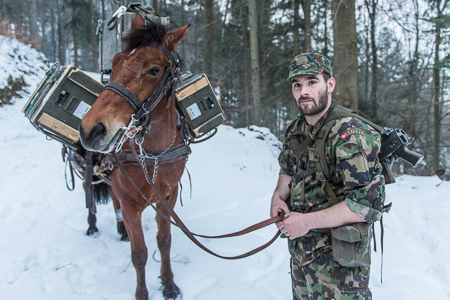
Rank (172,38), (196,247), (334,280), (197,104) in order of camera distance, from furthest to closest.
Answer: (196,247) < (197,104) < (172,38) < (334,280)

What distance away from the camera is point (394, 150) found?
1724 mm

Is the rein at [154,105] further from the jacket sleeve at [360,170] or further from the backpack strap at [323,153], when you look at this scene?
the jacket sleeve at [360,170]

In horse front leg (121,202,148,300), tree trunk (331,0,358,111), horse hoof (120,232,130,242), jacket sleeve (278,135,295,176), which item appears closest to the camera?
jacket sleeve (278,135,295,176)

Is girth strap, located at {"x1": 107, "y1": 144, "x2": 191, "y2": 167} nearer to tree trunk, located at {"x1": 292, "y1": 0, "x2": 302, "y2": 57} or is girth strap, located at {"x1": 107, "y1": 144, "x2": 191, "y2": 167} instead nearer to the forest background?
the forest background

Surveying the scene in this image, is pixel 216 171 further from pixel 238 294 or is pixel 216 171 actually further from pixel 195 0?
pixel 195 0

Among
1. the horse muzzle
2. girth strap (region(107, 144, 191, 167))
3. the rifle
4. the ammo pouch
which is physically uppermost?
the horse muzzle

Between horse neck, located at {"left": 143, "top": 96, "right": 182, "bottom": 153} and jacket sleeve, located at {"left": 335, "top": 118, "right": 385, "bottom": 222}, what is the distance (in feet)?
4.83

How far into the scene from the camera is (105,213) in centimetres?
500

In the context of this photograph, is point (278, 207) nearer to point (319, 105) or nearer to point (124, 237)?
point (319, 105)

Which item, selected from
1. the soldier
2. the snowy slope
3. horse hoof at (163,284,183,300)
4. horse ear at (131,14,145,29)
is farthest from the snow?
the snowy slope

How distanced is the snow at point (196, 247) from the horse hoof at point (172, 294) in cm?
7

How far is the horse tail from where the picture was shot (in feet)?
14.2

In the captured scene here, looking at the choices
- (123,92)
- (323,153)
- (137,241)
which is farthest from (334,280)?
(137,241)

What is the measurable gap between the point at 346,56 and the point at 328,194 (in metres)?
5.01
